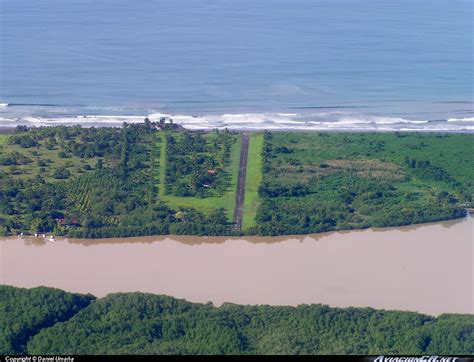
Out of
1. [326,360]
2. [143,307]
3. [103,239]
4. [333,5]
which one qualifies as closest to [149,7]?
[333,5]

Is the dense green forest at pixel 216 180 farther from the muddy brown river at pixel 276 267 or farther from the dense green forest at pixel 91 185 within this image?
the muddy brown river at pixel 276 267

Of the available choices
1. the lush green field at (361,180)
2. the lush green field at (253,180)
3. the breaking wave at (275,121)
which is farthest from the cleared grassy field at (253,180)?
the breaking wave at (275,121)

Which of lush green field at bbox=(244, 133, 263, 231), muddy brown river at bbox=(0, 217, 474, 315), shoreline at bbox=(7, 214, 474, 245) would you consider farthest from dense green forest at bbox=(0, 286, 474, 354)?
lush green field at bbox=(244, 133, 263, 231)

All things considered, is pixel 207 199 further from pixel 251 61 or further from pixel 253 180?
pixel 251 61

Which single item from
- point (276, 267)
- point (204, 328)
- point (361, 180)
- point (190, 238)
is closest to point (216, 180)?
point (190, 238)

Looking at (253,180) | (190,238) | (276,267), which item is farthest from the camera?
(253,180)

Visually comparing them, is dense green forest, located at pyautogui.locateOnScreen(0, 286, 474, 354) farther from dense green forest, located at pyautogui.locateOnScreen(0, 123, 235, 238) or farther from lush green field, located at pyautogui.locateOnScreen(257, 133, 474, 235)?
lush green field, located at pyautogui.locateOnScreen(257, 133, 474, 235)
